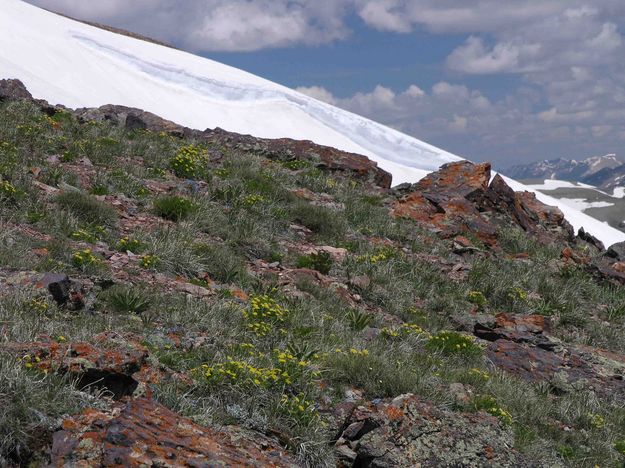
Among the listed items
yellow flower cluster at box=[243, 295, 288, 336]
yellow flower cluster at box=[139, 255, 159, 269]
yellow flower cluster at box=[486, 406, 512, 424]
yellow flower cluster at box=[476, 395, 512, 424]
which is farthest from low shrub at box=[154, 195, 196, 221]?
yellow flower cluster at box=[486, 406, 512, 424]

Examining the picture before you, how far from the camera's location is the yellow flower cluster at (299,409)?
16.7 ft

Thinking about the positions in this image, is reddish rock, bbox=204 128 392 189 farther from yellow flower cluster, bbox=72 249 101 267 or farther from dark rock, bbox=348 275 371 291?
yellow flower cluster, bbox=72 249 101 267

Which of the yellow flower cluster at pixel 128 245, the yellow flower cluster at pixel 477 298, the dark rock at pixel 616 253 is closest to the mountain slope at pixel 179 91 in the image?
the dark rock at pixel 616 253

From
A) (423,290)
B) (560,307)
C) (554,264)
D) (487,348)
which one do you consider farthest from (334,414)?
(554,264)

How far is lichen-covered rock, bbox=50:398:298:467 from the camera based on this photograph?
3682 millimetres

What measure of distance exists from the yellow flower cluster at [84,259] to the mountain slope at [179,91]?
57.0 feet

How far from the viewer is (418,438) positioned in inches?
198

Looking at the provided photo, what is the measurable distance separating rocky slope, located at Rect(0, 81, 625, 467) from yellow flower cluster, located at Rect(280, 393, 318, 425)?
25 millimetres

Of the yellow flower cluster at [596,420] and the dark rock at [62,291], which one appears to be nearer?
the dark rock at [62,291]

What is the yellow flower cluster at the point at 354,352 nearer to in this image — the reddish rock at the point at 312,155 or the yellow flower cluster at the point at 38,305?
the yellow flower cluster at the point at 38,305

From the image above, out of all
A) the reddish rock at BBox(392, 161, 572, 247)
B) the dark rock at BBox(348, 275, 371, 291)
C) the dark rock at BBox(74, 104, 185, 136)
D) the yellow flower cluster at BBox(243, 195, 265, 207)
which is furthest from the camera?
the dark rock at BBox(74, 104, 185, 136)

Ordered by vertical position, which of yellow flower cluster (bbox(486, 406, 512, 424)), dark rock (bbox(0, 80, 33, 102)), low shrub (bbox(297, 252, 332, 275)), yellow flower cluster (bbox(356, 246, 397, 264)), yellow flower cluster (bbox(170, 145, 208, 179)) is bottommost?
yellow flower cluster (bbox(486, 406, 512, 424))

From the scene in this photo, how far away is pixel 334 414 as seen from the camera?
5488 millimetres

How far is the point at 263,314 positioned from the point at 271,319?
0.51ft
